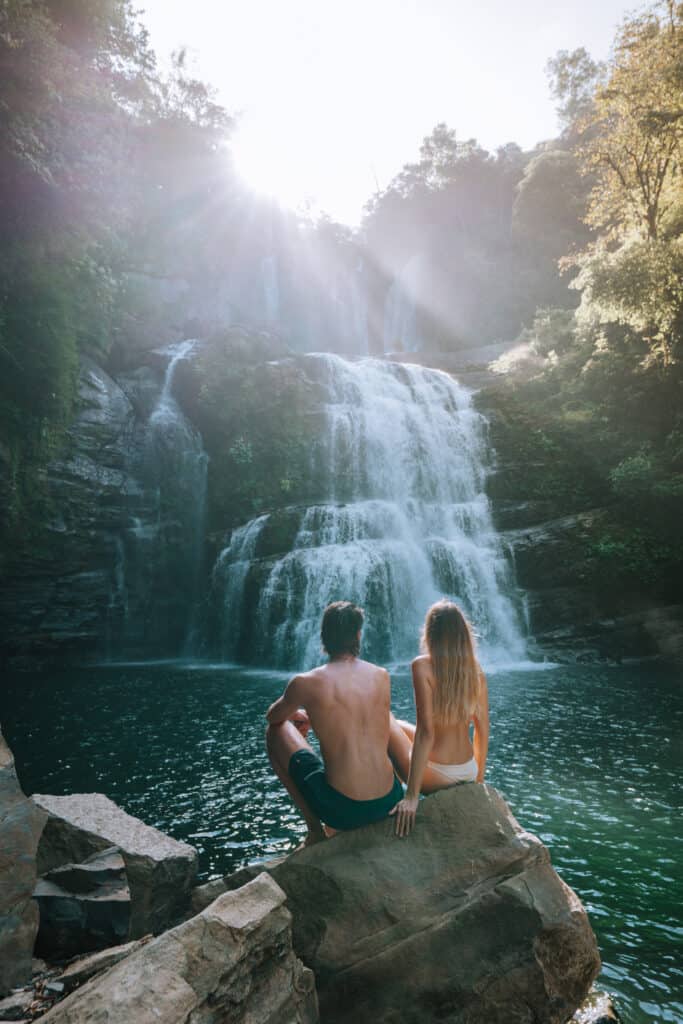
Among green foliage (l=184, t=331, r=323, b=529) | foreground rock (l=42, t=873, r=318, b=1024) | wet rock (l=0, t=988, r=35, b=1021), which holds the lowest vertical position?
wet rock (l=0, t=988, r=35, b=1021)

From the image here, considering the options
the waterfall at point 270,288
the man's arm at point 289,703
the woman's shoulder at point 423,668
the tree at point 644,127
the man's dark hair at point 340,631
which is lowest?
the man's arm at point 289,703

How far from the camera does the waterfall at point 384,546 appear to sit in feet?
54.3

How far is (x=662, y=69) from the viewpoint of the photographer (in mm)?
16719

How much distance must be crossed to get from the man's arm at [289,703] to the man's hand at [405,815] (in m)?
0.89

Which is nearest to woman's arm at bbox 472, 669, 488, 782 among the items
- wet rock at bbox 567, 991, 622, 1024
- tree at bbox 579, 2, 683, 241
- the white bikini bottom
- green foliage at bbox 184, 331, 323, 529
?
the white bikini bottom

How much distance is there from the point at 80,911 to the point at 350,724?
7.52ft

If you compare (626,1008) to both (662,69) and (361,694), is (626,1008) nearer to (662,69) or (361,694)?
(361,694)

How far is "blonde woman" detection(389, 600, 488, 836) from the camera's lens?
3.69m

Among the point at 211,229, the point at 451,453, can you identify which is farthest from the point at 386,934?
the point at 211,229

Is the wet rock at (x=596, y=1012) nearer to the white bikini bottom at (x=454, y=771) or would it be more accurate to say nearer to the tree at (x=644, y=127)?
the white bikini bottom at (x=454, y=771)

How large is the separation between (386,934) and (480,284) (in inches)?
1774

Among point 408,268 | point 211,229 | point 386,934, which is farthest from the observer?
point 408,268

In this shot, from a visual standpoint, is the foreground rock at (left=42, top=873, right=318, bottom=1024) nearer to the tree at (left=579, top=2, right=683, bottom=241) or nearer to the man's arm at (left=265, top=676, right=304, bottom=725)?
the man's arm at (left=265, top=676, right=304, bottom=725)

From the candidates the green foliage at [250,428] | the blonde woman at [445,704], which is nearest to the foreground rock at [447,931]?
the blonde woman at [445,704]
